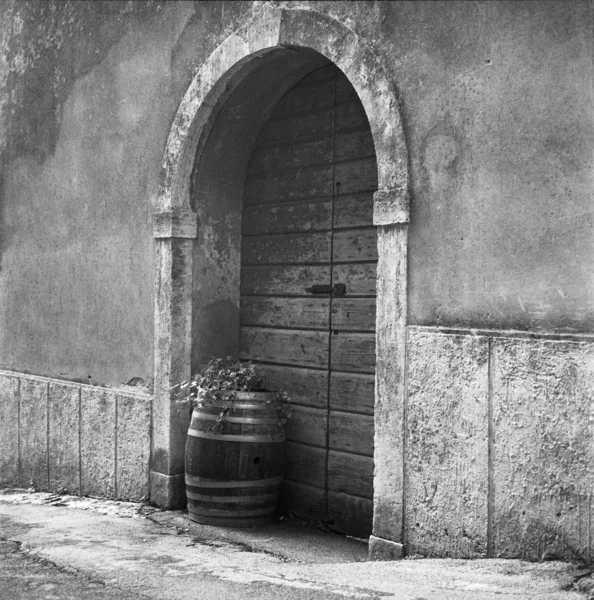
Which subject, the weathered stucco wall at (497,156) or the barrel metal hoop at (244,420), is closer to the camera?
the weathered stucco wall at (497,156)

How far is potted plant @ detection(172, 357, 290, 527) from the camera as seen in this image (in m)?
5.11

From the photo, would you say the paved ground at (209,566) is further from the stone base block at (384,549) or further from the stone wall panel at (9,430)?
the stone wall panel at (9,430)

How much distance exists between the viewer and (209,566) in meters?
4.25

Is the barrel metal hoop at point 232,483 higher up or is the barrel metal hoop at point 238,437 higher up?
the barrel metal hoop at point 238,437

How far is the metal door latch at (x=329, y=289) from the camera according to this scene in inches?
207

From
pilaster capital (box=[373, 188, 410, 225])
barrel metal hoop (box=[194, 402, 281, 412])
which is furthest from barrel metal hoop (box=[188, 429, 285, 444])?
pilaster capital (box=[373, 188, 410, 225])

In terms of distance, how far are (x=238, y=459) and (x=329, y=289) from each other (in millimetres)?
1154

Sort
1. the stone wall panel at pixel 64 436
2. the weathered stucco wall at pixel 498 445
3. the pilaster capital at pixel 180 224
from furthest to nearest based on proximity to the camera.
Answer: the stone wall panel at pixel 64 436 → the pilaster capital at pixel 180 224 → the weathered stucco wall at pixel 498 445

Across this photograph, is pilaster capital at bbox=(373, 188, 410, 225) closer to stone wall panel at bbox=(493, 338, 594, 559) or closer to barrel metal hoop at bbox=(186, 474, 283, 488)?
stone wall panel at bbox=(493, 338, 594, 559)

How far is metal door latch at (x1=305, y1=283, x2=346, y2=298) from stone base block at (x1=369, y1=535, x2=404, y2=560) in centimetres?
149

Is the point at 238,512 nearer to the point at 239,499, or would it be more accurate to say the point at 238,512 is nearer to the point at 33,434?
the point at 239,499

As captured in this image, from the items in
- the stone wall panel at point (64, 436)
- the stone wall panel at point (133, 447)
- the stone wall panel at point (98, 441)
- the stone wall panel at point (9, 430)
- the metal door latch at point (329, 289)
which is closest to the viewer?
the metal door latch at point (329, 289)

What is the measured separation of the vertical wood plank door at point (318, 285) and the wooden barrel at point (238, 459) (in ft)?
0.93

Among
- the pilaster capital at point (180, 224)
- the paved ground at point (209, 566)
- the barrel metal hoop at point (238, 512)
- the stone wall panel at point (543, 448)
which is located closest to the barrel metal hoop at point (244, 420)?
the barrel metal hoop at point (238, 512)
